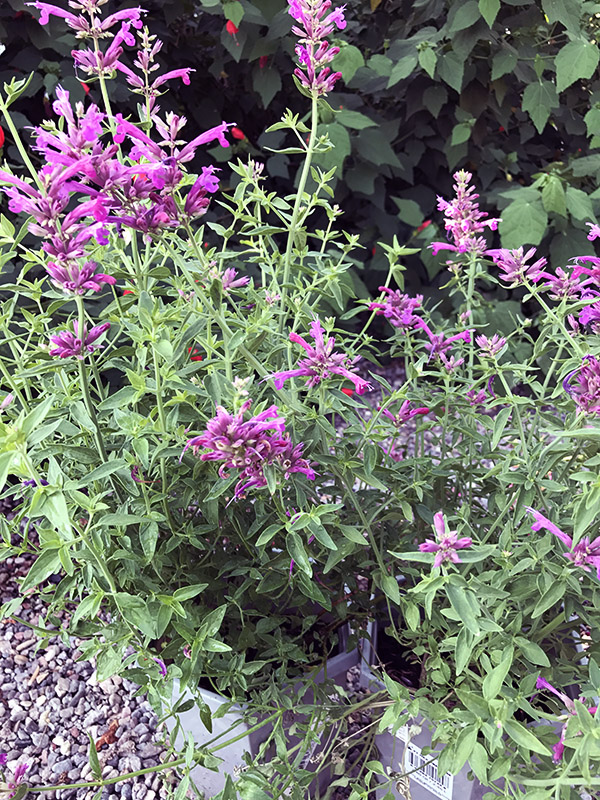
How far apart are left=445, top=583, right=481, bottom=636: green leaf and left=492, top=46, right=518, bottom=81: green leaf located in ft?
6.80

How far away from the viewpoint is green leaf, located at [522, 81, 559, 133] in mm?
2383

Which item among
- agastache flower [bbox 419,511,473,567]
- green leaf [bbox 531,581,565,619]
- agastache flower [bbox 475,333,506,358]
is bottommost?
green leaf [bbox 531,581,565,619]

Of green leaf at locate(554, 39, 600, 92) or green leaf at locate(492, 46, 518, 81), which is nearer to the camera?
green leaf at locate(554, 39, 600, 92)

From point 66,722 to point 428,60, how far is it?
2.12 meters

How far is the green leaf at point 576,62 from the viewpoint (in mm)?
2168

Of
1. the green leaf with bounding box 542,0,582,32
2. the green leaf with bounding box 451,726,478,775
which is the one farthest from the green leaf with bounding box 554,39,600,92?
the green leaf with bounding box 451,726,478,775

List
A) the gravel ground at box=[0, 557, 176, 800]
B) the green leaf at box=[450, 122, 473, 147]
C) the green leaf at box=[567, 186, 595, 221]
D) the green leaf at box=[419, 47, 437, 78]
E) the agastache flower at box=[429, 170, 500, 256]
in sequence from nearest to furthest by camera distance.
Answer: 1. the agastache flower at box=[429, 170, 500, 256]
2. the gravel ground at box=[0, 557, 176, 800]
3. the green leaf at box=[419, 47, 437, 78]
4. the green leaf at box=[567, 186, 595, 221]
5. the green leaf at box=[450, 122, 473, 147]

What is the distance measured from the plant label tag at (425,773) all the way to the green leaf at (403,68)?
1965 millimetres

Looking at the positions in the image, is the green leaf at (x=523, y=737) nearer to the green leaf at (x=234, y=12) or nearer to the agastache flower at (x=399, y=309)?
the agastache flower at (x=399, y=309)

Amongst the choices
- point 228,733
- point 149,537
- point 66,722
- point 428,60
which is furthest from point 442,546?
point 428,60

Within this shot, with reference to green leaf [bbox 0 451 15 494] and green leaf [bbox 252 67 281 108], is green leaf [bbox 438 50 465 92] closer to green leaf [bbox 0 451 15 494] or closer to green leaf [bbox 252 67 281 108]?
green leaf [bbox 252 67 281 108]

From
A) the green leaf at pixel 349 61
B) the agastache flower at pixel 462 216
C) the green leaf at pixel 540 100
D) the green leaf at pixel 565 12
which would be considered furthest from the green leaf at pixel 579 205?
the agastache flower at pixel 462 216

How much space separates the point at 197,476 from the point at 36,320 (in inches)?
14.7

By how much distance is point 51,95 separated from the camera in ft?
6.44
